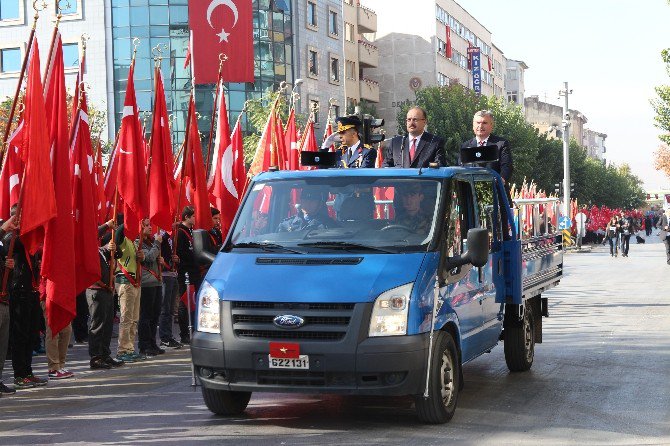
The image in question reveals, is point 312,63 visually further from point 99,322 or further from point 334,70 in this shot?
point 99,322

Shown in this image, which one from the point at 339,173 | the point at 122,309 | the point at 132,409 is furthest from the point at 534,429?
the point at 122,309

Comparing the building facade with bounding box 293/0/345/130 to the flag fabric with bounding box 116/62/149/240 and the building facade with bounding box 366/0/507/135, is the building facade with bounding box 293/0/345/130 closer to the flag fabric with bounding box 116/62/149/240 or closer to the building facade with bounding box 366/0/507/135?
the building facade with bounding box 366/0/507/135

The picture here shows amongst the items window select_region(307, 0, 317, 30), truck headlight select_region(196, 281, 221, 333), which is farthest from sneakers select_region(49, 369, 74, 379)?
window select_region(307, 0, 317, 30)

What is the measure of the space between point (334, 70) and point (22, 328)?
61212mm

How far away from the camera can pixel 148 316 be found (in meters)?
15.3

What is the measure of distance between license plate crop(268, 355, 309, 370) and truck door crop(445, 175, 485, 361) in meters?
1.34

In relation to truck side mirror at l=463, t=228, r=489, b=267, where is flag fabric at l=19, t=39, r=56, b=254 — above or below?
above

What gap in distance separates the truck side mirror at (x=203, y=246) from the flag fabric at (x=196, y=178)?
786cm

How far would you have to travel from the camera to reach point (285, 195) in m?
9.74

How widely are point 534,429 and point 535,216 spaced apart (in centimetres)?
446

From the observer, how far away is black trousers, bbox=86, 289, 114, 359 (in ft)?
45.1

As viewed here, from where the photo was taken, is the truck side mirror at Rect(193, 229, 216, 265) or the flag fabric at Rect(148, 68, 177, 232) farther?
the flag fabric at Rect(148, 68, 177, 232)

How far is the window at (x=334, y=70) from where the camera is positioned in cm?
7144

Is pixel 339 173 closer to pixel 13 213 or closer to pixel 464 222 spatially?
pixel 464 222
